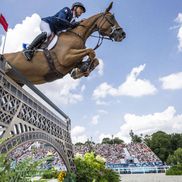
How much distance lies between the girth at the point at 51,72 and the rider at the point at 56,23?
0.17 m

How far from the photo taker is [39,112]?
5.19m

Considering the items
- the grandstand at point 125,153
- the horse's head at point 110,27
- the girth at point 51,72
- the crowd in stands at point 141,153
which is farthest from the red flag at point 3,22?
the crowd in stands at point 141,153

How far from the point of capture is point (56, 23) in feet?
13.3

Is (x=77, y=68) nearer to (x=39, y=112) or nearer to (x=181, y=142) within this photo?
(x=39, y=112)

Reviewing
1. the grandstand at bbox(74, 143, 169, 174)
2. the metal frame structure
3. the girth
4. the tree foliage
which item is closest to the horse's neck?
the girth

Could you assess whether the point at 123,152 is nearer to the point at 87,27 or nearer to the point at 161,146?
the point at 161,146

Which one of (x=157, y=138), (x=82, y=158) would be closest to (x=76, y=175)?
(x=82, y=158)

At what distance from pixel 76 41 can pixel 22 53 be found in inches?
30.7

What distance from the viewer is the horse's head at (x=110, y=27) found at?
4.29m

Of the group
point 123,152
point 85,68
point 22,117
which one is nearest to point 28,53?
point 85,68

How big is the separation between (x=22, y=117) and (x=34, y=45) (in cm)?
108

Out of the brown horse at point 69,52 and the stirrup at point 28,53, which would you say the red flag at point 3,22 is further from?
the stirrup at point 28,53

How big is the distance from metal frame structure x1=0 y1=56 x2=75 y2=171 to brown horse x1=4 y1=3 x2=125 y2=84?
193 mm

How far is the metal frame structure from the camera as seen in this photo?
145 inches
